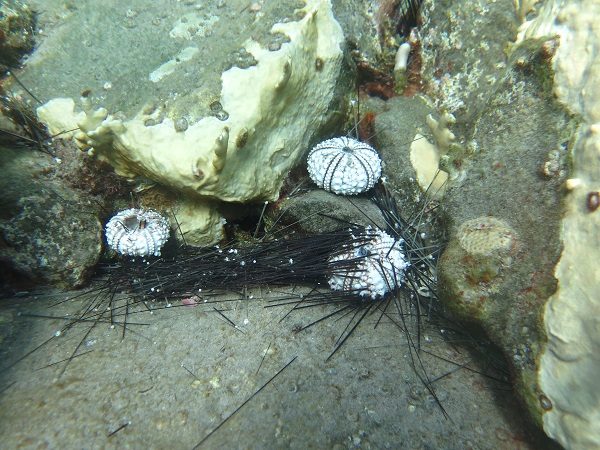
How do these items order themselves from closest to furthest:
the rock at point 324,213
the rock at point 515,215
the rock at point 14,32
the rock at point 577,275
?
1. the rock at point 577,275
2. the rock at point 515,215
3. the rock at point 14,32
4. the rock at point 324,213

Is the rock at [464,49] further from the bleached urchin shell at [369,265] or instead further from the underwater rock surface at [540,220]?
the bleached urchin shell at [369,265]

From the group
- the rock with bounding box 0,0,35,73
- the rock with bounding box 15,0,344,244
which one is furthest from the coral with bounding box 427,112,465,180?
the rock with bounding box 0,0,35,73

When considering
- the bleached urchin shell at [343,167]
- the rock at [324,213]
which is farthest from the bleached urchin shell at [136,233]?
the bleached urchin shell at [343,167]

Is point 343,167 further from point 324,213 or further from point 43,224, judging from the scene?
point 43,224

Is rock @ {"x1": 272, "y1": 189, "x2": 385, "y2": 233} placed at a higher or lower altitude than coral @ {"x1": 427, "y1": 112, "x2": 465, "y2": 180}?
lower

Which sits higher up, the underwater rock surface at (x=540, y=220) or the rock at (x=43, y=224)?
the underwater rock surface at (x=540, y=220)

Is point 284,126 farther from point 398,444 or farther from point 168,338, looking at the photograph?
point 398,444

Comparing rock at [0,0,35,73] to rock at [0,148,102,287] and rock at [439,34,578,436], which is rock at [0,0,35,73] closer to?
rock at [0,148,102,287]
